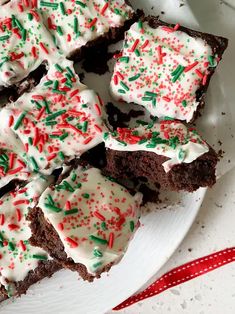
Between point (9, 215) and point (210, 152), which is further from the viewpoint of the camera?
point (9, 215)

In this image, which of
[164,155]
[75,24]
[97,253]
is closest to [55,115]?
[75,24]

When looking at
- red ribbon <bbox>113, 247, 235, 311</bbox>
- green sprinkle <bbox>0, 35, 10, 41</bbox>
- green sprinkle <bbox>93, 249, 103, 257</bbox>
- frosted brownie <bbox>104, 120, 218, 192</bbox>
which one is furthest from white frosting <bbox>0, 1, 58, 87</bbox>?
red ribbon <bbox>113, 247, 235, 311</bbox>

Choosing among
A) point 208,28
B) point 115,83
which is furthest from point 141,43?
point 208,28

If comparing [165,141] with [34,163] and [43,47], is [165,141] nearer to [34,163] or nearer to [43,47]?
[34,163]

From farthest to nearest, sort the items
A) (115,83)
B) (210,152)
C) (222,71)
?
(222,71), (115,83), (210,152)

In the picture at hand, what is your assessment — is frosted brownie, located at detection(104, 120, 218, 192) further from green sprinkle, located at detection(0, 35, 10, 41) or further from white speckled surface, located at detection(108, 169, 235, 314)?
green sprinkle, located at detection(0, 35, 10, 41)

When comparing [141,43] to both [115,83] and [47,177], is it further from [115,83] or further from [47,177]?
[47,177]
